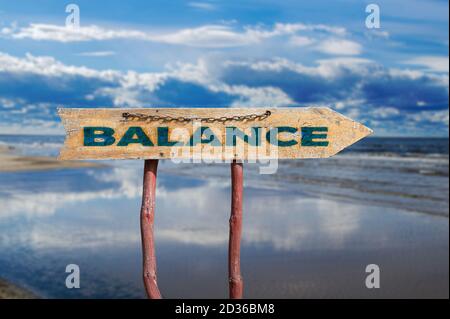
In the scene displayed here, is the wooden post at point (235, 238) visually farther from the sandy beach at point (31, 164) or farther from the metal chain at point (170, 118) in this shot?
the sandy beach at point (31, 164)

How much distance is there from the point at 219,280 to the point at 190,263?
91 cm

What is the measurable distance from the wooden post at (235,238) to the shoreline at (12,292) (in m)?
5.93

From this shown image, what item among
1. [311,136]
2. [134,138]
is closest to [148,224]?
[134,138]

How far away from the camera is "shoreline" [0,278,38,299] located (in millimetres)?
8202

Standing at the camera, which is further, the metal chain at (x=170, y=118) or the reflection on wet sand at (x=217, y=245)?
the reflection on wet sand at (x=217, y=245)

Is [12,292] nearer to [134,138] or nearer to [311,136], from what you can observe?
[134,138]

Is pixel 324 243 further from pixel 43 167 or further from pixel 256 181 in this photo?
pixel 43 167

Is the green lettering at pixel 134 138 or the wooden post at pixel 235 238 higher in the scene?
the green lettering at pixel 134 138

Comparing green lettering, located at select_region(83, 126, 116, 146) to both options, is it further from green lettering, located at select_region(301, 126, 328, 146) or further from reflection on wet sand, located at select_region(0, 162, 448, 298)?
reflection on wet sand, located at select_region(0, 162, 448, 298)

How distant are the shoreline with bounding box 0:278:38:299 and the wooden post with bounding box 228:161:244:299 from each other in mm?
5926

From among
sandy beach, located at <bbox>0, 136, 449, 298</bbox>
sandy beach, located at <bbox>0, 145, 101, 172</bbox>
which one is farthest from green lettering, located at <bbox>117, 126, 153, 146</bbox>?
sandy beach, located at <bbox>0, 145, 101, 172</bbox>

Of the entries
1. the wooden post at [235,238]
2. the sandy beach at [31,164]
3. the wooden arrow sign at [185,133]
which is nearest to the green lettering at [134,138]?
the wooden arrow sign at [185,133]

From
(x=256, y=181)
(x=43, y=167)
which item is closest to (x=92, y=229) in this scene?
(x=256, y=181)

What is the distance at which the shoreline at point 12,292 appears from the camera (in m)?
8.20
